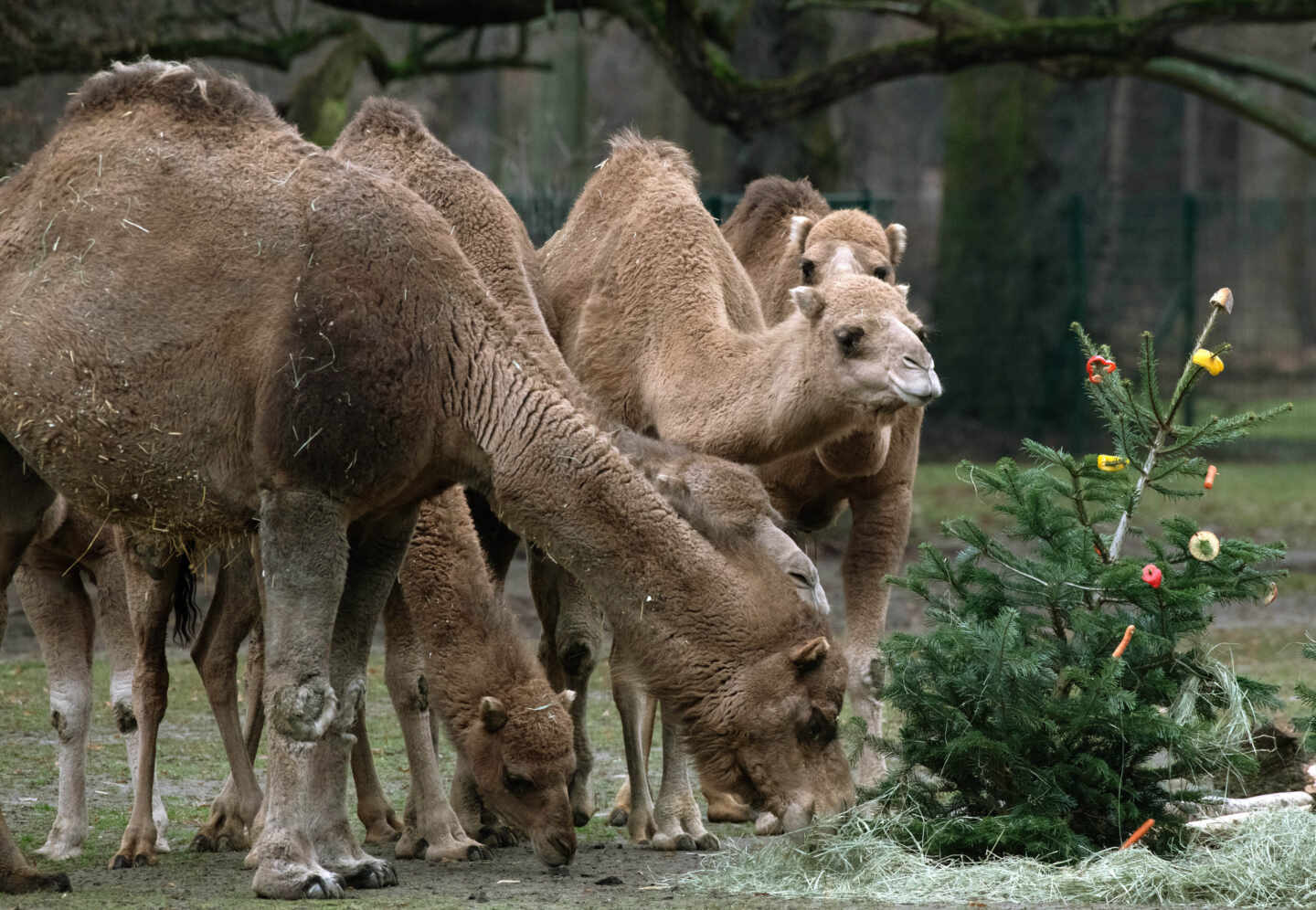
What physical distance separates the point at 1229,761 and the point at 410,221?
3.19 metres

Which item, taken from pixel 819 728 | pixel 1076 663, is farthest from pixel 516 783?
pixel 1076 663

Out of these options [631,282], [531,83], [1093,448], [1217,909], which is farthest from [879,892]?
[531,83]

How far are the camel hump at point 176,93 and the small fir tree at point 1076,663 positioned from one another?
2.74 m

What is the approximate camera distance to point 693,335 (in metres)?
7.98

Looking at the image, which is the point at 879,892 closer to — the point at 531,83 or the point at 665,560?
the point at 665,560

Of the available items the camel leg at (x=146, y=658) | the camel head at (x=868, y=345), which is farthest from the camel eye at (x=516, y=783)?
the camel head at (x=868, y=345)

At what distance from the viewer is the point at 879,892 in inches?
228

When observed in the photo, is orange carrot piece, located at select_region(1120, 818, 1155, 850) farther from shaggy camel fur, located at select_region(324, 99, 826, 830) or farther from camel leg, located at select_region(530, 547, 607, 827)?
camel leg, located at select_region(530, 547, 607, 827)

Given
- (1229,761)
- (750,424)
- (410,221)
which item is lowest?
(1229,761)

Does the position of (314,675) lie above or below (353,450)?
below

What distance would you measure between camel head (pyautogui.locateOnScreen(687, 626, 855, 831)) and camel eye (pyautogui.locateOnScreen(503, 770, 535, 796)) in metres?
0.64

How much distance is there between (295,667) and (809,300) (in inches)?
105

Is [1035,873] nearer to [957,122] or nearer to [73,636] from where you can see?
[73,636]

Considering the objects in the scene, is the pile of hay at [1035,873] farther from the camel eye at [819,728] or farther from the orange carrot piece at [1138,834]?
the camel eye at [819,728]
